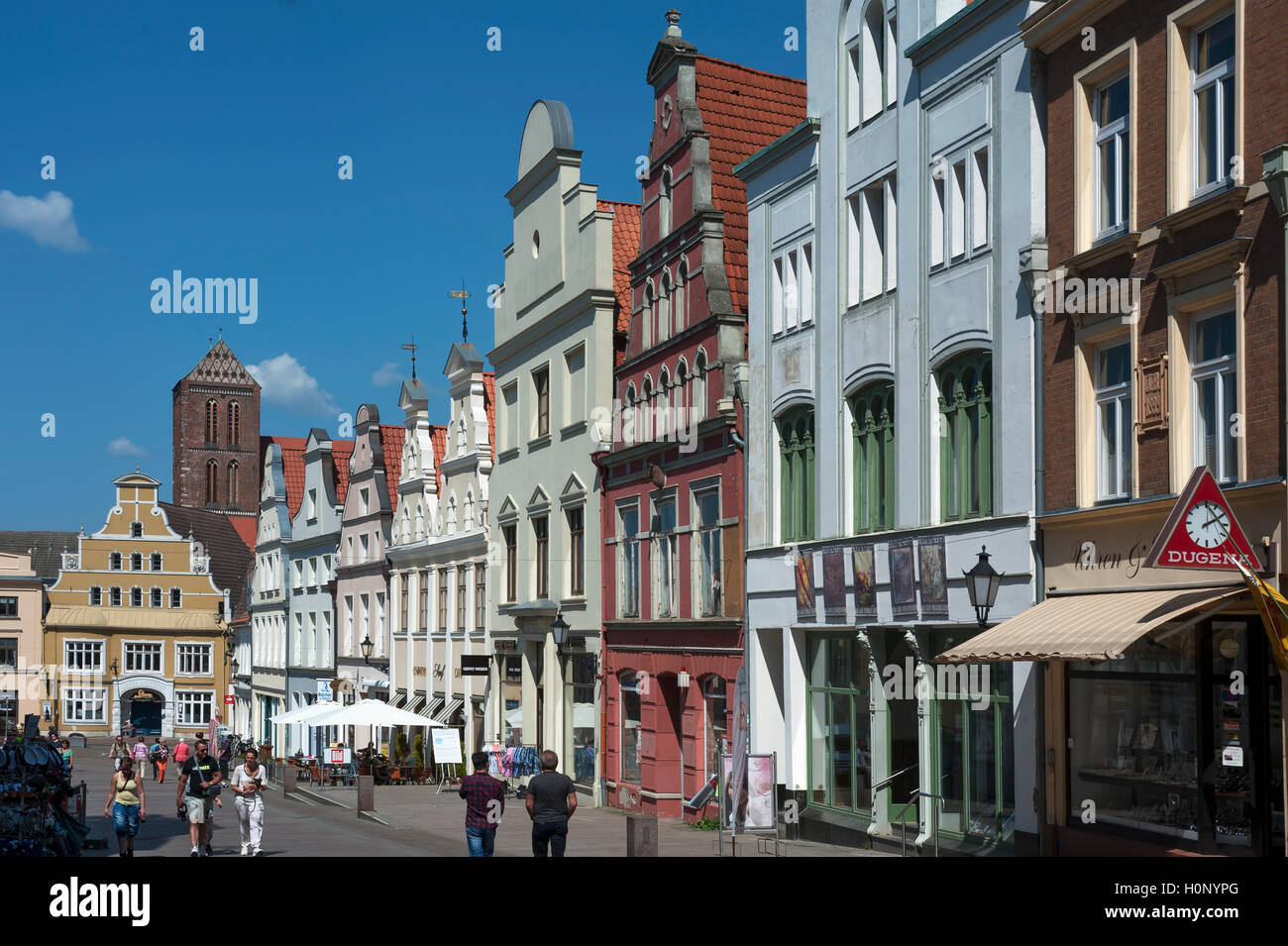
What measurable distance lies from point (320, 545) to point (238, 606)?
30.9m

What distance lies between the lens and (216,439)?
6107 inches

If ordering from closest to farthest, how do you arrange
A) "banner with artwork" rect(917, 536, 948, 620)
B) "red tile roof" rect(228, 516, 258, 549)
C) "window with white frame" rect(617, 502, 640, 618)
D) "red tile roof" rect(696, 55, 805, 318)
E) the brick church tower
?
"banner with artwork" rect(917, 536, 948, 620)
"red tile roof" rect(696, 55, 805, 318)
"window with white frame" rect(617, 502, 640, 618)
"red tile roof" rect(228, 516, 258, 549)
the brick church tower

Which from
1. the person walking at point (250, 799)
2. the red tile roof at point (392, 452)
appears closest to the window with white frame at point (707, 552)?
the person walking at point (250, 799)

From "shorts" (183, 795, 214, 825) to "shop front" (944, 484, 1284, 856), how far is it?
35.7ft

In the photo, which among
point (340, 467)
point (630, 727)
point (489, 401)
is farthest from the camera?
point (340, 467)

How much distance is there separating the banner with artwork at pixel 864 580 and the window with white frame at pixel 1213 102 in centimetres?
846

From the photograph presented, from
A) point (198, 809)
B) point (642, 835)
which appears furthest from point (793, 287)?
point (198, 809)

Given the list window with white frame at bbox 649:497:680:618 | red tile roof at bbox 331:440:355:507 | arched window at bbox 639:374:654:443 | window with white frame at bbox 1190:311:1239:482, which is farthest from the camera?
red tile roof at bbox 331:440:355:507

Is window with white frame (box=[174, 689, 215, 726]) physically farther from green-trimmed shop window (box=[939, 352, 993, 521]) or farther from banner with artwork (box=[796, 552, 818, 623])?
green-trimmed shop window (box=[939, 352, 993, 521])

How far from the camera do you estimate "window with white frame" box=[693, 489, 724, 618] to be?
28917 mm

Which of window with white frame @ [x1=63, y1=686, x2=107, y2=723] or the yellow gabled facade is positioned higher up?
the yellow gabled facade

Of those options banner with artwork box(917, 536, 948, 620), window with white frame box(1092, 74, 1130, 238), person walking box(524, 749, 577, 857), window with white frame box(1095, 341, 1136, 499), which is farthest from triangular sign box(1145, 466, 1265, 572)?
banner with artwork box(917, 536, 948, 620)

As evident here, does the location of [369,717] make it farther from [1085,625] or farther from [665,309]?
[1085,625]

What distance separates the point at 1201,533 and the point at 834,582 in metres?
10.1
